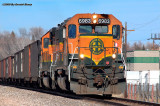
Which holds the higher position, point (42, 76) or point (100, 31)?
point (100, 31)

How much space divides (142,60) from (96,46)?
40.6 m

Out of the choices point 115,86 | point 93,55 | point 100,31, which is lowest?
point 115,86

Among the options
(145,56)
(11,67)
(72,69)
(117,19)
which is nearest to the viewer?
(72,69)

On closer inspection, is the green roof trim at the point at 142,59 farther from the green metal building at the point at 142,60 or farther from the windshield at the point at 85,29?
the windshield at the point at 85,29

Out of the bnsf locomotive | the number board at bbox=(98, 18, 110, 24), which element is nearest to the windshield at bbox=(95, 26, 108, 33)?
the bnsf locomotive

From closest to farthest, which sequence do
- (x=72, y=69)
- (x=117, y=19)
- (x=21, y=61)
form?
1. (x=72, y=69)
2. (x=117, y=19)
3. (x=21, y=61)

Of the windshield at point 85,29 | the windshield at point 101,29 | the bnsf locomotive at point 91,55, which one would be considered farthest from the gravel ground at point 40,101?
the windshield at point 101,29

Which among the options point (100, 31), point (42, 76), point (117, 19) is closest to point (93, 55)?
point (100, 31)

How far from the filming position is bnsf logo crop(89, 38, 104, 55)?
1491 cm

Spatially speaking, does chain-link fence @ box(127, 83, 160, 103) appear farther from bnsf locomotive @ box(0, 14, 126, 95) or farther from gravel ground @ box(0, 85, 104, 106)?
gravel ground @ box(0, 85, 104, 106)

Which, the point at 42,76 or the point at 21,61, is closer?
the point at 42,76

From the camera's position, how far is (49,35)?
Answer: 60.8 feet

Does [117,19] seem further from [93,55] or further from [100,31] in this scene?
[93,55]

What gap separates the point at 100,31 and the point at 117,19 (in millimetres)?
1047
